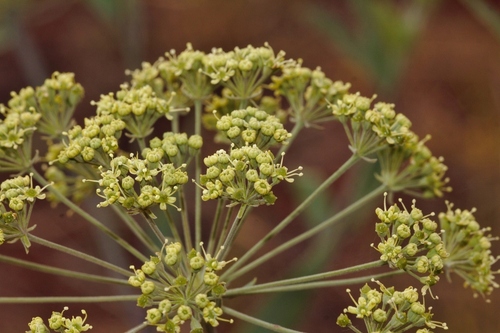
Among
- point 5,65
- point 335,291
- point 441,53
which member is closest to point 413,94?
point 441,53

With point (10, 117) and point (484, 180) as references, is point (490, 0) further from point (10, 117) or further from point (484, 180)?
point (10, 117)

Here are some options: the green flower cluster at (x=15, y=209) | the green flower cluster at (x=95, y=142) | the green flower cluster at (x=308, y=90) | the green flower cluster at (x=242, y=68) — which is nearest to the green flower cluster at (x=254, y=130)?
the green flower cluster at (x=242, y=68)

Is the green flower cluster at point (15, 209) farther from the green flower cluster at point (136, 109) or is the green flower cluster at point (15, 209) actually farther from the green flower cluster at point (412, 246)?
the green flower cluster at point (412, 246)

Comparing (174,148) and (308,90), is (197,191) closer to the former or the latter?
(174,148)

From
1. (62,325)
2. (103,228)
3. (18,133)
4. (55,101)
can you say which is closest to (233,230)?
(103,228)

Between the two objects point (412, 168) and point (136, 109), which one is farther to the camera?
point (412, 168)
